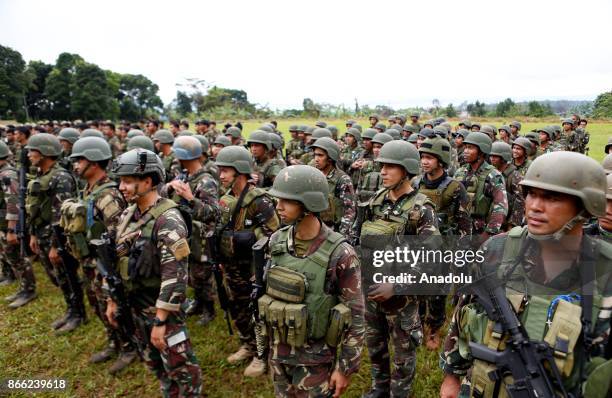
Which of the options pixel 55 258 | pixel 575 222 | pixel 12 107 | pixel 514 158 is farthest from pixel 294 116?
pixel 575 222

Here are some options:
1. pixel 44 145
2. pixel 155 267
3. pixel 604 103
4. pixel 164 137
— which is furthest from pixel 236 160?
pixel 604 103

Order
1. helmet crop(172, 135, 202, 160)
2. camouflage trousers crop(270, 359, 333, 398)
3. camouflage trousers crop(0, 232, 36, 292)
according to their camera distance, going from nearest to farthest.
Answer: camouflage trousers crop(270, 359, 333, 398), helmet crop(172, 135, 202, 160), camouflage trousers crop(0, 232, 36, 292)

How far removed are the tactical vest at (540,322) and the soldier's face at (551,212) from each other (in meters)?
0.15

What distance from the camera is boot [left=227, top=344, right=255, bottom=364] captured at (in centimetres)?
494

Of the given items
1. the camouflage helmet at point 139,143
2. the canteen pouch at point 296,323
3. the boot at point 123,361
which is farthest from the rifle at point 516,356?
the camouflage helmet at point 139,143

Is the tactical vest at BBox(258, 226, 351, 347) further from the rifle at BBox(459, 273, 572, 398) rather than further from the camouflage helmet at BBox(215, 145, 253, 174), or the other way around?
the camouflage helmet at BBox(215, 145, 253, 174)

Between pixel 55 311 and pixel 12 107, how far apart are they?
1756 inches

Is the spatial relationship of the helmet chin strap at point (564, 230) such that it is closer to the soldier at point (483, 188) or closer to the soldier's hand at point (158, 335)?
the soldier's hand at point (158, 335)

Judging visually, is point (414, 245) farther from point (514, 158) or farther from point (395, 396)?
point (514, 158)

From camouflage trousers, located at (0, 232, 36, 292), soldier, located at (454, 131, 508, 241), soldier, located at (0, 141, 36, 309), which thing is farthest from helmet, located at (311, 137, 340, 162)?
camouflage trousers, located at (0, 232, 36, 292)

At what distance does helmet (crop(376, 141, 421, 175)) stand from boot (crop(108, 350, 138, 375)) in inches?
160

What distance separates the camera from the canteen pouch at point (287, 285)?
9.18ft

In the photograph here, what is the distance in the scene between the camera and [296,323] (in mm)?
2738

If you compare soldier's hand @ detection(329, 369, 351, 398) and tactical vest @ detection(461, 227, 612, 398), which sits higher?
tactical vest @ detection(461, 227, 612, 398)
